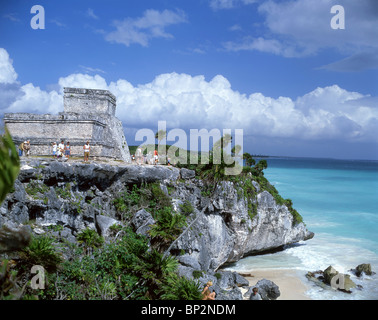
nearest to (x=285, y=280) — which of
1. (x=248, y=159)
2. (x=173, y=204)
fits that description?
(x=173, y=204)

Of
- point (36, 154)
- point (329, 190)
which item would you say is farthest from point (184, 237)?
point (329, 190)

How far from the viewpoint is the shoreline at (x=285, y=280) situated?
14.0 metres

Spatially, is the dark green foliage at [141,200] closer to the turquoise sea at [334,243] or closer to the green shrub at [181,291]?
the green shrub at [181,291]

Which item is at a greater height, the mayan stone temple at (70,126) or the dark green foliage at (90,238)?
the mayan stone temple at (70,126)

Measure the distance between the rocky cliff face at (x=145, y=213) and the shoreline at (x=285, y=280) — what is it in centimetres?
176

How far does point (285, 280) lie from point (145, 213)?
951 centimetres

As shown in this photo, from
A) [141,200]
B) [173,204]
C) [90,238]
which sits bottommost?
[90,238]

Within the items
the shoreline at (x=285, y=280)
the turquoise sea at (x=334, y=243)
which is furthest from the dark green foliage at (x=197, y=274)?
the turquoise sea at (x=334, y=243)

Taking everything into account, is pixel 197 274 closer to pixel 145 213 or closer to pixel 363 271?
pixel 145 213

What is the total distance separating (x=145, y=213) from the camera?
11.5 meters
